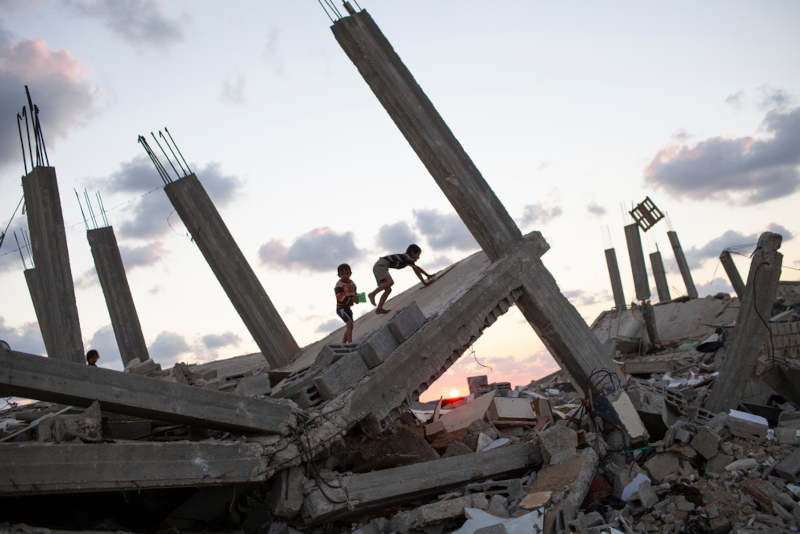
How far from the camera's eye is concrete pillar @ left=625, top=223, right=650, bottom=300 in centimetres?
1819

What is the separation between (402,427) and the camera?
7.51 meters

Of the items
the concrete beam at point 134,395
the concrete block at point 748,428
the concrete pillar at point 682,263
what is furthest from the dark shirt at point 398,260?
the concrete pillar at point 682,263

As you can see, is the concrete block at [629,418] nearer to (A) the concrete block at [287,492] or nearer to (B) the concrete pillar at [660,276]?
(A) the concrete block at [287,492]

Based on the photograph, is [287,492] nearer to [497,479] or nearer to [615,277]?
[497,479]

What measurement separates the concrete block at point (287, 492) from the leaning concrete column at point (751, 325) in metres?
6.06

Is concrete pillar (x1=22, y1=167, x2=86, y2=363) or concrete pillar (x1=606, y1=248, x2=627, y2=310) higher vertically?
concrete pillar (x1=22, y1=167, x2=86, y2=363)

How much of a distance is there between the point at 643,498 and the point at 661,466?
0.97 meters

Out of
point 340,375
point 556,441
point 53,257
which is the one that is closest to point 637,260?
point 556,441

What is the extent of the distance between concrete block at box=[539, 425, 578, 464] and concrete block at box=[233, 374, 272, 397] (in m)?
3.26

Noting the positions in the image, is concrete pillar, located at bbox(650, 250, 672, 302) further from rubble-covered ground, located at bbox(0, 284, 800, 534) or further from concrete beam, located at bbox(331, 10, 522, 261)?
concrete beam, located at bbox(331, 10, 522, 261)

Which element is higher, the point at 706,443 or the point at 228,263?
the point at 228,263

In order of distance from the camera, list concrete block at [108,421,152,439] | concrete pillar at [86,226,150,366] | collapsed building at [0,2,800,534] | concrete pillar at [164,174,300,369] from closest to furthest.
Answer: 1. collapsed building at [0,2,800,534]
2. concrete block at [108,421,152,439]
3. concrete pillar at [164,174,300,369]
4. concrete pillar at [86,226,150,366]

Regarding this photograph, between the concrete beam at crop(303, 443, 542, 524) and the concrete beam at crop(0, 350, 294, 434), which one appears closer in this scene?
the concrete beam at crop(0, 350, 294, 434)

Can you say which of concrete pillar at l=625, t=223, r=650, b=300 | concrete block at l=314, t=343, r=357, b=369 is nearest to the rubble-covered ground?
concrete block at l=314, t=343, r=357, b=369
